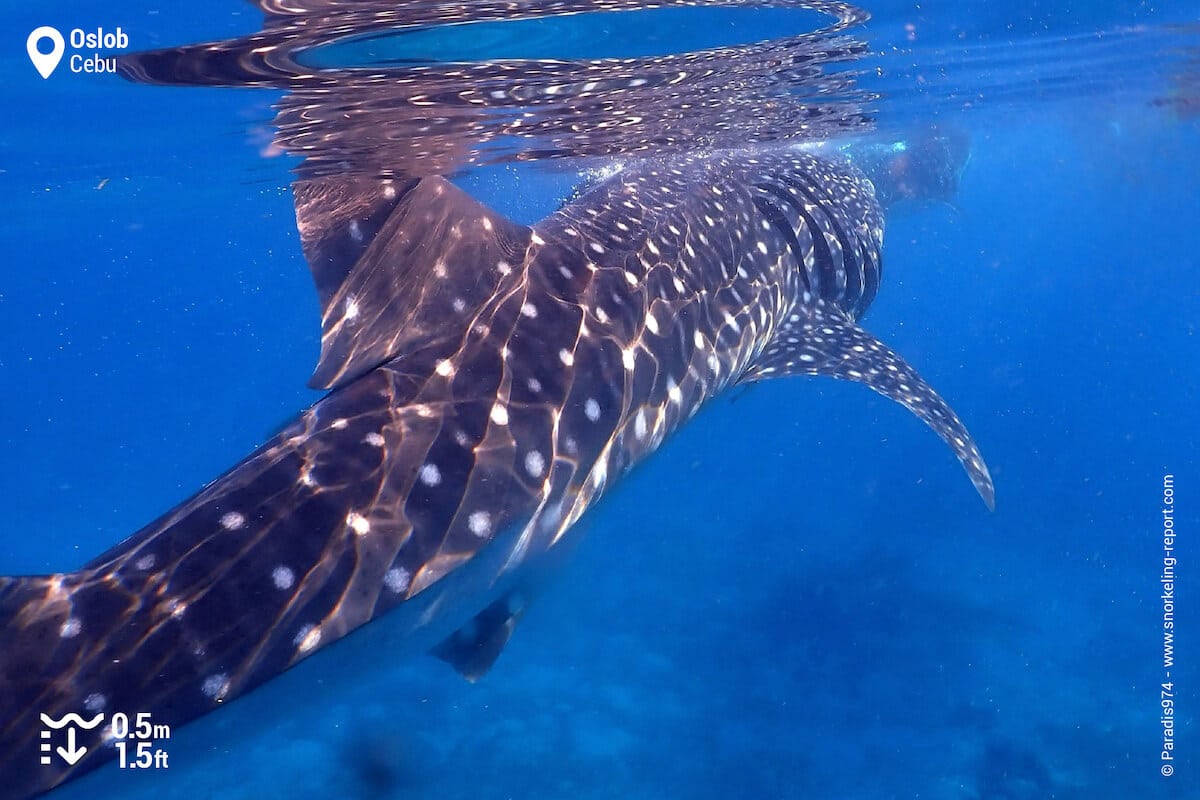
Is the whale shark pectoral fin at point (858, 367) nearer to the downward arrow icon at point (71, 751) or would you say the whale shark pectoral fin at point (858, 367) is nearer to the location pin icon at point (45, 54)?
the downward arrow icon at point (71, 751)

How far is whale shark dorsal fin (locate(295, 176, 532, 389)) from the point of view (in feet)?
15.8

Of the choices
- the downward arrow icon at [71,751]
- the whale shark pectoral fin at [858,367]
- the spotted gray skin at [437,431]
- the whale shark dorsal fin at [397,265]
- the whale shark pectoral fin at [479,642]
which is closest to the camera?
the downward arrow icon at [71,751]

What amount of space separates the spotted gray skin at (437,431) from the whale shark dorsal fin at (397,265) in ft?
0.06

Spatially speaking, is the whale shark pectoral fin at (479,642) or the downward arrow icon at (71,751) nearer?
the downward arrow icon at (71,751)

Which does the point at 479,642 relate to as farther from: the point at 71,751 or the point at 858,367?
the point at 858,367

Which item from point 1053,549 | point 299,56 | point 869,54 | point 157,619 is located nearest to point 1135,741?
point 1053,549

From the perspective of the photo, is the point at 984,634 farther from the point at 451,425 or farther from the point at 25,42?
the point at 25,42

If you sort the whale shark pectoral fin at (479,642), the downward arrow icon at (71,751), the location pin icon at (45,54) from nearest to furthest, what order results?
the downward arrow icon at (71,751) < the whale shark pectoral fin at (479,642) < the location pin icon at (45,54)

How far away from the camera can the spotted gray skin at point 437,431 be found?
2.98 m

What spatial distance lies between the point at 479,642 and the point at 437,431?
204cm

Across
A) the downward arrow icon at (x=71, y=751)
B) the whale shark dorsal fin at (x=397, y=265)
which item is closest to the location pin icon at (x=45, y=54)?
the whale shark dorsal fin at (x=397, y=265)

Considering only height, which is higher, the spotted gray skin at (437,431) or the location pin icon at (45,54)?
the location pin icon at (45,54)

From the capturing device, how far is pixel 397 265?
5352 millimetres

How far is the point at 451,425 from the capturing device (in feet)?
13.8
